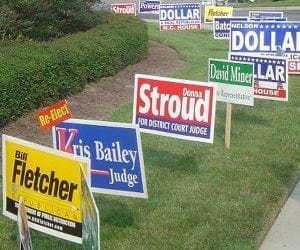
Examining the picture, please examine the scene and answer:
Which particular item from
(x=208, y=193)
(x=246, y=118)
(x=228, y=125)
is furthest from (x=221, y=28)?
(x=208, y=193)

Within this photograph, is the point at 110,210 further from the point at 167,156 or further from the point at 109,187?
the point at 167,156

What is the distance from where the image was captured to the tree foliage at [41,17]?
465 inches

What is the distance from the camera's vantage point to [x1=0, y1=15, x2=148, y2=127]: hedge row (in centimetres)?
877

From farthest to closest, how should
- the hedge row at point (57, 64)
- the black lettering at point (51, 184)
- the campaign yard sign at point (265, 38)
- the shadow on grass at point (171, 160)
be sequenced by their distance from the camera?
the campaign yard sign at point (265, 38), the hedge row at point (57, 64), the shadow on grass at point (171, 160), the black lettering at point (51, 184)

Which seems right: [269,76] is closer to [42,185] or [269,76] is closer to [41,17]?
[41,17]

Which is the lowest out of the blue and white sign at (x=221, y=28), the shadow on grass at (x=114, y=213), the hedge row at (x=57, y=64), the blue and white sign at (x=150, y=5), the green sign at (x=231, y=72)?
the blue and white sign at (x=150, y=5)

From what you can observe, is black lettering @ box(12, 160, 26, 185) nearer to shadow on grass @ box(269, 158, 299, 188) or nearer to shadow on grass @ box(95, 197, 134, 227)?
shadow on grass @ box(95, 197, 134, 227)

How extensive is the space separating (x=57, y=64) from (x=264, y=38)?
12.5 feet

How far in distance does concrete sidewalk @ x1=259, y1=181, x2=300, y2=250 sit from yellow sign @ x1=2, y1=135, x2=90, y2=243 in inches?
76.6

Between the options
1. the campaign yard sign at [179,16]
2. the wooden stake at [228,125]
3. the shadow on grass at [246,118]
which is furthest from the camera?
the campaign yard sign at [179,16]

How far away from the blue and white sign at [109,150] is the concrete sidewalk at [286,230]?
3.75ft

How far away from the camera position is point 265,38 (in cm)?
1163

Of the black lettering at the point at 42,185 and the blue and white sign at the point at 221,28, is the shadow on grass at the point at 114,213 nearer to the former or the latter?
the black lettering at the point at 42,185

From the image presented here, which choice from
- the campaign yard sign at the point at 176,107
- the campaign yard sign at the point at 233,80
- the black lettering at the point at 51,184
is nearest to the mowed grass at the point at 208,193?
the campaign yard sign at the point at 176,107
